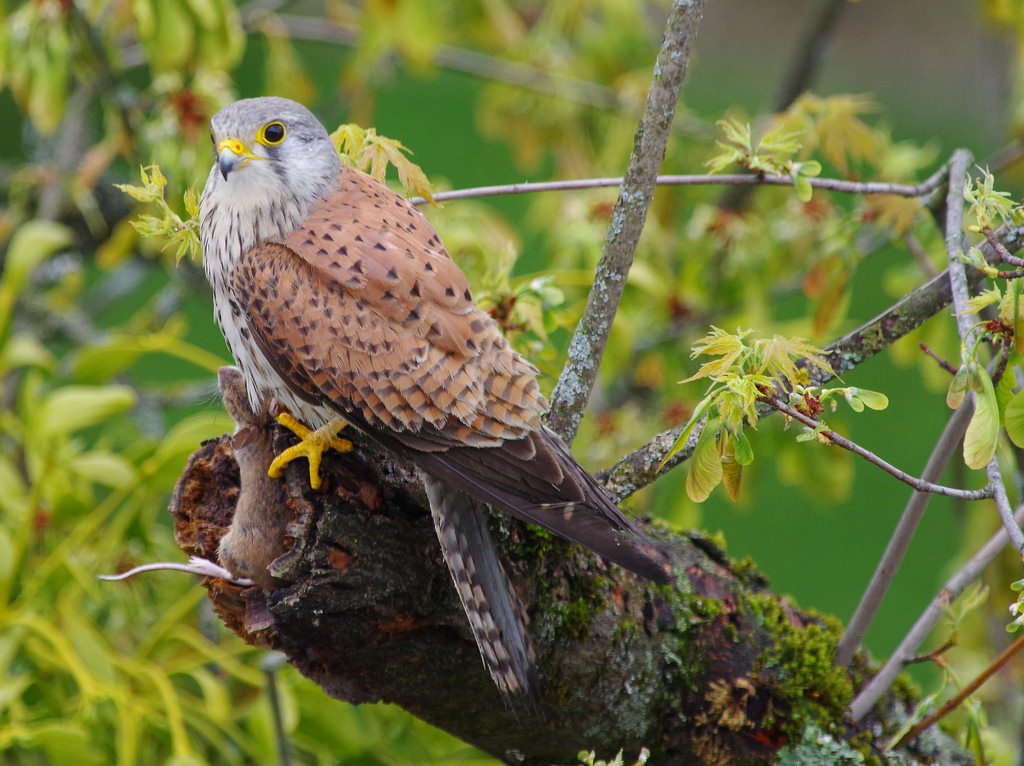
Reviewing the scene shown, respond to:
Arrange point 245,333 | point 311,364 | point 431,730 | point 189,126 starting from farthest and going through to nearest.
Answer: point 189,126
point 431,730
point 245,333
point 311,364

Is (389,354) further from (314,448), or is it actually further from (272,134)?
(272,134)

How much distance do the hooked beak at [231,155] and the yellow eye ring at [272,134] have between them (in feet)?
0.10

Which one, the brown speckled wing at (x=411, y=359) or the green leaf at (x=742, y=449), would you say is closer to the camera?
the green leaf at (x=742, y=449)

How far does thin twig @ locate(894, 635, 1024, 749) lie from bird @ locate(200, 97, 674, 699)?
1.52 feet

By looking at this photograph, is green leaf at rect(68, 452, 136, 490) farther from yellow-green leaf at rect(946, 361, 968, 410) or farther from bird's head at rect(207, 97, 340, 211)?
yellow-green leaf at rect(946, 361, 968, 410)

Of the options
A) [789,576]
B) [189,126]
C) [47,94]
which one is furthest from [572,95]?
[789,576]

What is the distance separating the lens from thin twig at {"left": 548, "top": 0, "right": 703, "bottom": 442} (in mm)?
1457

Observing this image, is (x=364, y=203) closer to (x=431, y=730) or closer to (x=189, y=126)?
(x=189, y=126)

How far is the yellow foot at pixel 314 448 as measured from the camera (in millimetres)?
1487

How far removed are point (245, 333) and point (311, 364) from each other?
0.19 meters

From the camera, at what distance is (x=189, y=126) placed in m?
2.50

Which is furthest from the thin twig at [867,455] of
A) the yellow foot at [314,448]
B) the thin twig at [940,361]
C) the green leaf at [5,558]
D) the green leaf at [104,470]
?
the green leaf at [5,558]

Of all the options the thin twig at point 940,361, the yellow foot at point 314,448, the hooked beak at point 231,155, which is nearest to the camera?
the thin twig at point 940,361

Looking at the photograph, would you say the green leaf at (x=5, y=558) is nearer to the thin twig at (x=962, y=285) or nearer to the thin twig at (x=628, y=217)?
the thin twig at (x=628, y=217)
